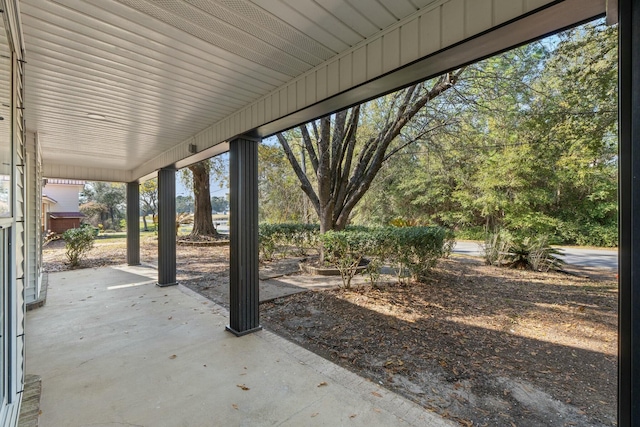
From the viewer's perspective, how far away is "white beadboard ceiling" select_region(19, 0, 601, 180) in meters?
1.74

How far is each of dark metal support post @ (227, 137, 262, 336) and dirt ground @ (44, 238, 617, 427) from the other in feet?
1.63

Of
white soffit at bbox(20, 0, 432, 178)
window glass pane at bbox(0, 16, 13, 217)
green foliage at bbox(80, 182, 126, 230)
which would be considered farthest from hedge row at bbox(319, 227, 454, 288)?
green foliage at bbox(80, 182, 126, 230)

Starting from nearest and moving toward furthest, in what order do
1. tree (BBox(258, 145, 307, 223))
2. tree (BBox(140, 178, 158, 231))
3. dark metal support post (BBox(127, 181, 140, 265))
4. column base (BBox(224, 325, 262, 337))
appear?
column base (BBox(224, 325, 262, 337)) → dark metal support post (BBox(127, 181, 140, 265)) → tree (BBox(258, 145, 307, 223)) → tree (BBox(140, 178, 158, 231))

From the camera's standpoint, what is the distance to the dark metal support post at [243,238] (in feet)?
11.5

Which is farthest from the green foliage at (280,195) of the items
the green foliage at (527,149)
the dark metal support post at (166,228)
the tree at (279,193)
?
Answer: the dark metal support post at (166,228)

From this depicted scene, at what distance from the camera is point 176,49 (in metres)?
2.21

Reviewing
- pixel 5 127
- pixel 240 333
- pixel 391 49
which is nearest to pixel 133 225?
pixel 240 333

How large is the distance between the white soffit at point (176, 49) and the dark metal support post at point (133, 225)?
202 inches

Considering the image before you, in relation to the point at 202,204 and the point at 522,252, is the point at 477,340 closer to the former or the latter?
the point at 522,252

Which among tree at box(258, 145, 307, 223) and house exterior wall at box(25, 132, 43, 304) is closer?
house exterior wall at box(25, 132, 43, 304)

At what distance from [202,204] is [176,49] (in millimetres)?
12230

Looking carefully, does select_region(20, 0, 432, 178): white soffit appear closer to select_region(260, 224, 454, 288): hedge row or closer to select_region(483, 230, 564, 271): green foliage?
select_region(260, 224, 454, 288): hedge row

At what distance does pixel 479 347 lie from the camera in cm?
334

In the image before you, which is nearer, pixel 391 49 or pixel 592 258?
pixel 391 49
